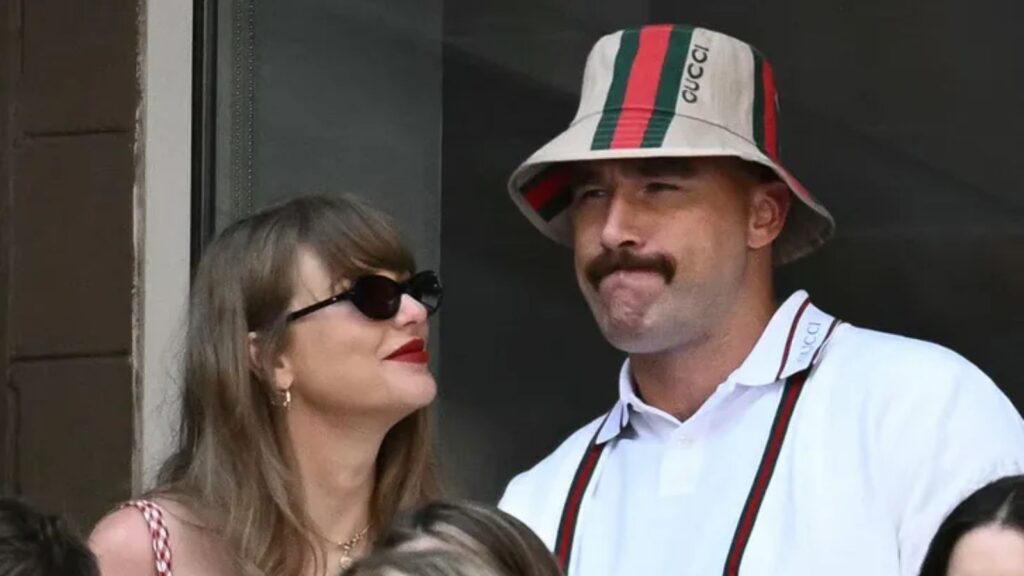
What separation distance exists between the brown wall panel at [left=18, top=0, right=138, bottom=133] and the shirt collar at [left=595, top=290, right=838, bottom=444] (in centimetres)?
177

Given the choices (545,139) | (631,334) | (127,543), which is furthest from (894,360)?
(545,139)

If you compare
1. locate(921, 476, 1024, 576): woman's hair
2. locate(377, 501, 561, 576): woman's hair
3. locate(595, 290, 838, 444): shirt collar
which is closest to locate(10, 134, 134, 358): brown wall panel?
locate(595, 290, 838, 444): shirt collar

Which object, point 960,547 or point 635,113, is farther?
point 635,113

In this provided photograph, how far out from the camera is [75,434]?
4.93 meters

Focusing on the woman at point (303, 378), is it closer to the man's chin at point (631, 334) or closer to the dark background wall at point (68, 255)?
the man's chin at point (631, 334)

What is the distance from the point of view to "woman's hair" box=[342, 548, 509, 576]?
2383 millimetres

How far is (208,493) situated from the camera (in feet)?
12.1

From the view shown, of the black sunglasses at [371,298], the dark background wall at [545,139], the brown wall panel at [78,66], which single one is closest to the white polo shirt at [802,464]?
the black sunglasses at [371,298]

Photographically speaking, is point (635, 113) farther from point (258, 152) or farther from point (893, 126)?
point (258, 152)

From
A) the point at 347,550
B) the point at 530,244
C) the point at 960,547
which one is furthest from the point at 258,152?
the point at 960,547

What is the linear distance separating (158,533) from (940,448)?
1237 millimetres

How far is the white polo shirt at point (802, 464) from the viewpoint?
316cm

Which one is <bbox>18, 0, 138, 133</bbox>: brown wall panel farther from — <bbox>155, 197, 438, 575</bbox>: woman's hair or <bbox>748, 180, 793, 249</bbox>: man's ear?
<bbox>748, 180, 793, 249</bbox>: man's ear

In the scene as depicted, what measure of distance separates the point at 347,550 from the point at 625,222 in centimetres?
75
